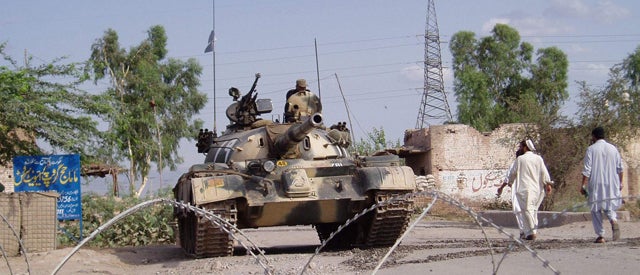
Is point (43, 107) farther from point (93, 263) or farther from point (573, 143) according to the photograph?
point (573, 143)

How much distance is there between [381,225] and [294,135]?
5.61 ft

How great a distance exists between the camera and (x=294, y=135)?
42.8 feet

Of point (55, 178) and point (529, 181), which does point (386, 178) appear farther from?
point (55, 178)

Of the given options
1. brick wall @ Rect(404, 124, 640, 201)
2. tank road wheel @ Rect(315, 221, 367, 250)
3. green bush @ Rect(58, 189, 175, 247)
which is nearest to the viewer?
tank road wheel @ Rect(315, 221, 367, 250)

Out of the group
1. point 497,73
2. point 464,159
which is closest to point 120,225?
point 464,159

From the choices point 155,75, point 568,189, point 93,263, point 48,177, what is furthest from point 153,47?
point 93,263

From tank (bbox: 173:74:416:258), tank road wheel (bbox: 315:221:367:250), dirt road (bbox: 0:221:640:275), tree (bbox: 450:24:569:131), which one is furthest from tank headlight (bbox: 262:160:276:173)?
tree (bbox: 450:24:569:131)

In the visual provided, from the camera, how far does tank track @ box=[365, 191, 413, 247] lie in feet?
41.3

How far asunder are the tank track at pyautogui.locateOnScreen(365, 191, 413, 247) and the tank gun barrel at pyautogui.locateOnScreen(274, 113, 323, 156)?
1283 millimetres

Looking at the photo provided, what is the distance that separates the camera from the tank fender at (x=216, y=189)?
A: 12.0 metres

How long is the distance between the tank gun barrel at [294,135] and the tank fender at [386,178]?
3.18 feet

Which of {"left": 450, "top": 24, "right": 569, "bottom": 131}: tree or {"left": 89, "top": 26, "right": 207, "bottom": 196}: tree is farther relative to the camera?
{"left": 450, "top": 24, "right": 569, "bottom": 131}: tree

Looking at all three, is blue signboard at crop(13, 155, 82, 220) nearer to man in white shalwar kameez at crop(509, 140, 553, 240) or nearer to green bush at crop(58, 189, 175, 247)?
green bush at crop(58, 189, 175, 247)

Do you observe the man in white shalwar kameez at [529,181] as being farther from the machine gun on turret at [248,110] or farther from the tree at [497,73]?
the tree at [497,73]
